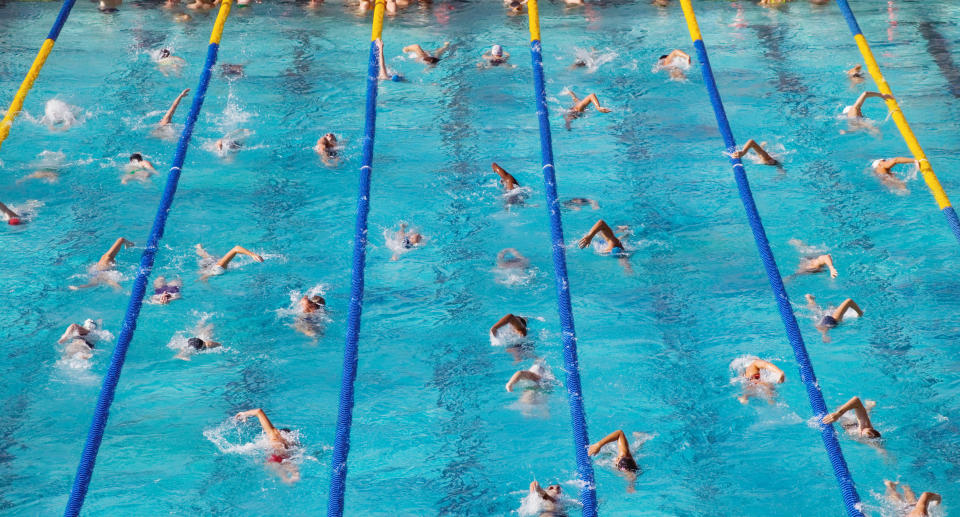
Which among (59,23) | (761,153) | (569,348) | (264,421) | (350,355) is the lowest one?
(761,153)

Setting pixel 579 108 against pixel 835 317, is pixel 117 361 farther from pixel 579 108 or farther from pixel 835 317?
pixel 579 108

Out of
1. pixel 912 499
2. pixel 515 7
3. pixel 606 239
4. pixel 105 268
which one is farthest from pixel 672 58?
pixel 912 499

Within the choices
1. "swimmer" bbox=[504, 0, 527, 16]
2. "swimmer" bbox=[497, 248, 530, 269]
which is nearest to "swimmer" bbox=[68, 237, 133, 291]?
"swimmer" bbox=[497, 248, 530, 269]

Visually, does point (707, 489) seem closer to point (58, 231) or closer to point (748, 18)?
point (58, 231)

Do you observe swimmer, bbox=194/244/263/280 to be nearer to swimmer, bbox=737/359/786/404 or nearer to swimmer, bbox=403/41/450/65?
swimmer, bbox=737/359/786/404

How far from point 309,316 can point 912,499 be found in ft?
14.8

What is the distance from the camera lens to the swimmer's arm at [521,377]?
24.3 feet

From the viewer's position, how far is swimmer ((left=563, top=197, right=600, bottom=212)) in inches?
382

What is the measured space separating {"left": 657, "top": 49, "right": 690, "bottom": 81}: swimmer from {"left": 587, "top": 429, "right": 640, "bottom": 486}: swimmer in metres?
6.24

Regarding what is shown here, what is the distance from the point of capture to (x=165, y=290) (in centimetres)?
861

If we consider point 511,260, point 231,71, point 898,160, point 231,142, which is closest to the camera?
point 511,260

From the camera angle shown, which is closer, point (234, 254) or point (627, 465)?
point (627, 465)

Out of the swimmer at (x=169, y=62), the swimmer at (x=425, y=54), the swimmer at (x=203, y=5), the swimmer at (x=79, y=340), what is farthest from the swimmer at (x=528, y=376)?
the swimmer at (x=203, y=5)

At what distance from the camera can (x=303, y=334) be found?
8172mm
